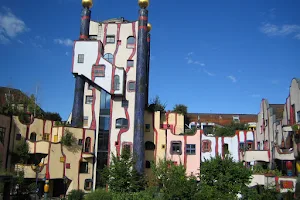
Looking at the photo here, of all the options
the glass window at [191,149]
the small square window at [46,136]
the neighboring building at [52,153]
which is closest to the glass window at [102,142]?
the neighboring building at [52,153]

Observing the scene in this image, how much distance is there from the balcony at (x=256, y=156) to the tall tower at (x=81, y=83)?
16.7 m

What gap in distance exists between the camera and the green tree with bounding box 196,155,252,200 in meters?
21.5

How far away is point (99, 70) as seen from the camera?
35.0m

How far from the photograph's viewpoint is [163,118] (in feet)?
126

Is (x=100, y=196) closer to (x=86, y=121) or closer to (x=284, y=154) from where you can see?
(x=86, y=121)

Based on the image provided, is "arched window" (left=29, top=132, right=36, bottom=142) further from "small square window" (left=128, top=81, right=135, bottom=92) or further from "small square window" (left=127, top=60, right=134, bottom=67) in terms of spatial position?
"small square window" (left=127, top=60, right=134, bottom=67)

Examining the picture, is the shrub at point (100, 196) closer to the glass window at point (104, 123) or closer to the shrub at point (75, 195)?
the shrub at point (75, 195)

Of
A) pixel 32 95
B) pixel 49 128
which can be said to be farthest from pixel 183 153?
pixel 32 95

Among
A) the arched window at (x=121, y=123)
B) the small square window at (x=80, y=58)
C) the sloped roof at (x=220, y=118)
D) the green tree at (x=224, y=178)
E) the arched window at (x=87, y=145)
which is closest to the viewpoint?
the green tree at (x=224, y=178)

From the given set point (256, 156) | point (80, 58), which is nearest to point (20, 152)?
point (80, 58)

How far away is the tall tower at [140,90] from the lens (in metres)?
32.6

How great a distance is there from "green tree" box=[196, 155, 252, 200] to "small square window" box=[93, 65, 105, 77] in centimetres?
1597

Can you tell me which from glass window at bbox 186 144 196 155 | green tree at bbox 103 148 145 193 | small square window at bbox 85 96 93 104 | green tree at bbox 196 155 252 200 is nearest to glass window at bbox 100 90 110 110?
small square window at bbox 85 96 93 104

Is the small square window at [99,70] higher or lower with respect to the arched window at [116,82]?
higher
